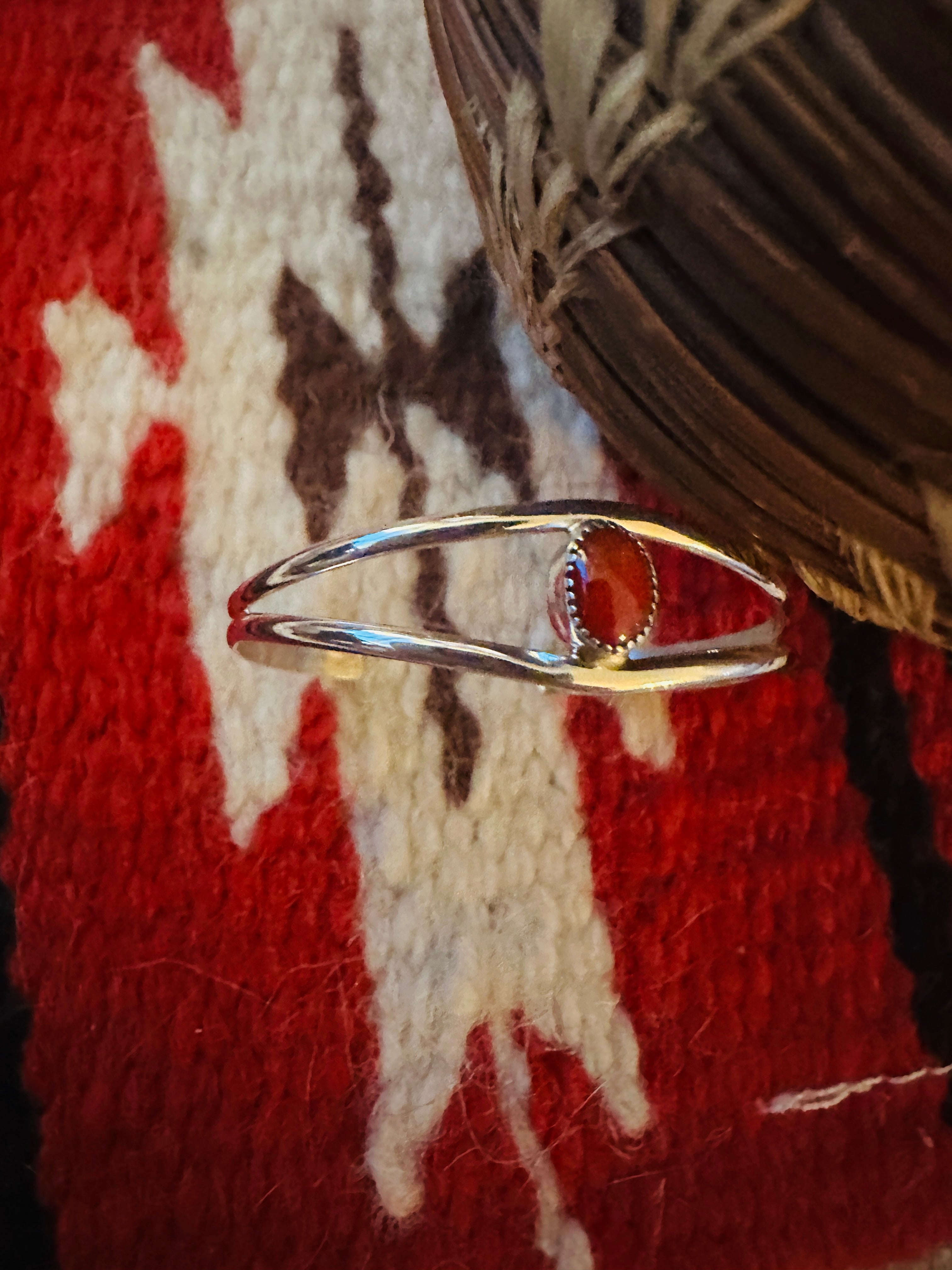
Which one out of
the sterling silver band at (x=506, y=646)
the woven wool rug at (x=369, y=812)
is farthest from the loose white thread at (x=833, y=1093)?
the sterling silver band at (x=506, y=646)

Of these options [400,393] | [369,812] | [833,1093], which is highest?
[400,393]

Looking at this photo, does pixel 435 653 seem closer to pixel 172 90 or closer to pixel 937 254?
pixel 937 254

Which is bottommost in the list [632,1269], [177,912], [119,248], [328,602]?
[632,1269]

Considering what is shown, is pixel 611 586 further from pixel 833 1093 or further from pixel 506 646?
pixel 833 1093

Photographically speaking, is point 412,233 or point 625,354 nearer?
point 625,354

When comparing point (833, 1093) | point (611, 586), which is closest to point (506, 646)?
point (611, 586)

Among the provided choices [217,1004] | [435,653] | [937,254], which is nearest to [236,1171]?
[217,1004]

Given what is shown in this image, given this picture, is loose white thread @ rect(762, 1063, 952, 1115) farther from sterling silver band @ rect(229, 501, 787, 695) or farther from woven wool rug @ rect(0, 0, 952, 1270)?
sterling silver band @ rect(229, 501, 787, 695)

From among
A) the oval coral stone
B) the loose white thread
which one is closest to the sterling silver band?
the oval coral stone
